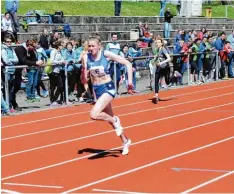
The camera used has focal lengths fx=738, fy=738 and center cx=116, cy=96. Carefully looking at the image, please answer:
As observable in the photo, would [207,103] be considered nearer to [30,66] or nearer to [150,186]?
[30,66]

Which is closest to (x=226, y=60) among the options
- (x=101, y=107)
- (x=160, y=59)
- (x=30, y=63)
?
(x=160, y=59)

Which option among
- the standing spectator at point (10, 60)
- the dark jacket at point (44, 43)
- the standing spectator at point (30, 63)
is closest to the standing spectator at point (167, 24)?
the dark jacket at point (44, 43)

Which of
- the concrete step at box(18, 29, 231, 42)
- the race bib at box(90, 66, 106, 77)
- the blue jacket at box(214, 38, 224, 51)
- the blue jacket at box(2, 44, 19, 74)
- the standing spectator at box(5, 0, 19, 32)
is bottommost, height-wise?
the blue jacket at box(214, 38, 224, 51)

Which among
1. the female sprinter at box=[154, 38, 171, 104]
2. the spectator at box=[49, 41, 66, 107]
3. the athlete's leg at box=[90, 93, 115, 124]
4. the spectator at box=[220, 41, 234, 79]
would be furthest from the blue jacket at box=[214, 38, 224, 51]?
the athlete's leg at box=[90, 93, 115, 124]

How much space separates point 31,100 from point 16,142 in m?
5.73

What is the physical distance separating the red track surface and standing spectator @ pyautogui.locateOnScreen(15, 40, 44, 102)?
889mm

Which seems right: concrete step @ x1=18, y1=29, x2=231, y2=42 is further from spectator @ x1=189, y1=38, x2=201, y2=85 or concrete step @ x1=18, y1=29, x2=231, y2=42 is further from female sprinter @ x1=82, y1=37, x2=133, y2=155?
female sprinter @ x1=82, y1=37, x2=133, y2=155

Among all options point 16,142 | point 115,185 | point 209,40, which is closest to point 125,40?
point 209,40

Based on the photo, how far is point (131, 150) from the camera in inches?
513

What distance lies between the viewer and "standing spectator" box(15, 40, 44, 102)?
1910 cm

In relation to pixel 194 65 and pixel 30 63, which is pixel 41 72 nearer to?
pixel 30 63

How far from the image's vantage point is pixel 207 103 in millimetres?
20828

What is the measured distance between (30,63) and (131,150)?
6824mm

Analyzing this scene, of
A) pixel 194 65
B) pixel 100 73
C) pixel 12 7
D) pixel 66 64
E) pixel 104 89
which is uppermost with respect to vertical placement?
pixel 12 7
